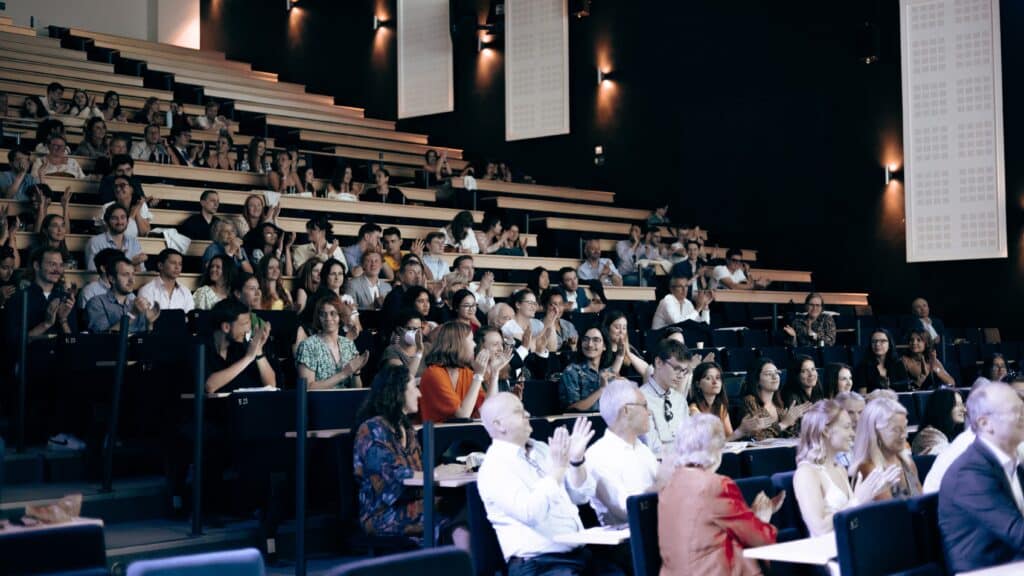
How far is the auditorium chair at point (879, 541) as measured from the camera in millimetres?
3127

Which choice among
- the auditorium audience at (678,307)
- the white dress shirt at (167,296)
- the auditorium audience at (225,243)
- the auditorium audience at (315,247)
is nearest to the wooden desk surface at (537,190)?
the auditorium audience at (678,307)

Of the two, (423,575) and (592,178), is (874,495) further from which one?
(592,178)

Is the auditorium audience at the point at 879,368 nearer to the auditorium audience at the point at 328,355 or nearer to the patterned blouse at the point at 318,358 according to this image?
the auditorium audience at the point at 328,355

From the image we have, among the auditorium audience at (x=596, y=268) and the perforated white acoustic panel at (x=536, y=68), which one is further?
the perforated white acoustic panel at (x=536, y=68)

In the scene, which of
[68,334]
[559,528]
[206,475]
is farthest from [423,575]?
[68,334]

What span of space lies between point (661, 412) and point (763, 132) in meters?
7.96

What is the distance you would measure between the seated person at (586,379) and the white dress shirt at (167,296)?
2342 millimetres

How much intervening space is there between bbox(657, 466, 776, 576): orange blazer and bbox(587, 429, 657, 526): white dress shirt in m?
0.70

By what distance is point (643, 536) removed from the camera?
3.54 m

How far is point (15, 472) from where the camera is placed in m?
5.54

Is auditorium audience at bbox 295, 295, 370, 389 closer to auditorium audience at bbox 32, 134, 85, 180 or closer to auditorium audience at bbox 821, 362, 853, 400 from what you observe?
auditorium audience at bbox 821, 362, 853, 400

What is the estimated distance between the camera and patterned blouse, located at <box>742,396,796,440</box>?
6.09m

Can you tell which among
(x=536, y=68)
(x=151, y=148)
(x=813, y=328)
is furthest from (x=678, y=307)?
(x=536, y=68)

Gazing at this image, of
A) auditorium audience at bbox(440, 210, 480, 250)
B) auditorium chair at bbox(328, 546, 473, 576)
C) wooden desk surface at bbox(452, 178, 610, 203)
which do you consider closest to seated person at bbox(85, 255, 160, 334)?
Result: auditorium audience at bbox(440, 210, 480, 250)
